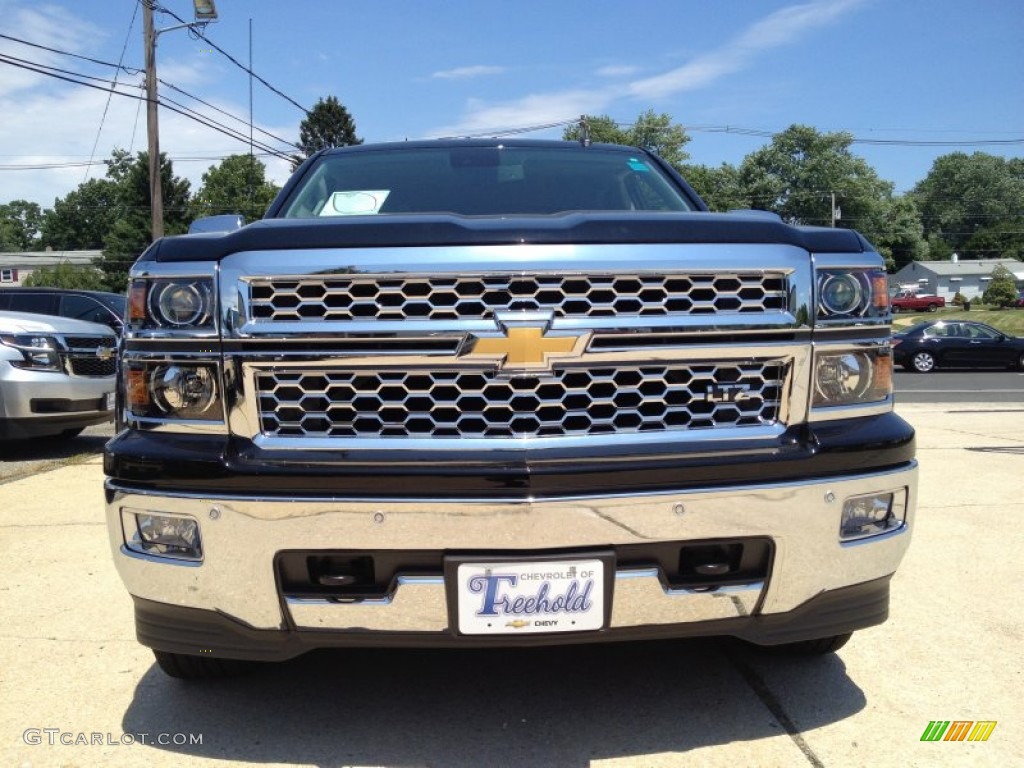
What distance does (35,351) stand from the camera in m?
7.46

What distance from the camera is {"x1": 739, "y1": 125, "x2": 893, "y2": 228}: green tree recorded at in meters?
75.9

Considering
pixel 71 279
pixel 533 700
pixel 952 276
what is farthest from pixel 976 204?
pixel 533 700

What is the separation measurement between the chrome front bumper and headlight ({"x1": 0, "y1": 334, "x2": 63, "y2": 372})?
5.82 metres

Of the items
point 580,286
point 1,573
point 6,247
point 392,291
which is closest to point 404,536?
point 392,291

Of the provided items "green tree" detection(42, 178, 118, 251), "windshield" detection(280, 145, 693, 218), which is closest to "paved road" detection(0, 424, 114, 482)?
"windshield" detection(280, 145, 693, 218)

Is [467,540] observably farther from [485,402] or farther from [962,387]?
[962,387]

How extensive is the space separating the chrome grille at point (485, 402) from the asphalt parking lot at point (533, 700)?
2.96 feet

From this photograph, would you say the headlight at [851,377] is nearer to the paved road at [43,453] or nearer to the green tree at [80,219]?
the paved road at [43,453]

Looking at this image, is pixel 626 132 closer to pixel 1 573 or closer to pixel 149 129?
pixel 149 129

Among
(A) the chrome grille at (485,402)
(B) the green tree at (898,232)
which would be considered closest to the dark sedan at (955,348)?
(A) the chrome grille at (485,402)

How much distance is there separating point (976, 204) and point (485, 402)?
419ft

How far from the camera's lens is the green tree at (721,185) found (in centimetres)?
7130

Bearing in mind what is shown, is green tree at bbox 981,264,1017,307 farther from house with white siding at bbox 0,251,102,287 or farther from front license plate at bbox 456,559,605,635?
house with white siding at bbox 0,251,102,287

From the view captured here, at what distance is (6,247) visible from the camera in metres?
118
